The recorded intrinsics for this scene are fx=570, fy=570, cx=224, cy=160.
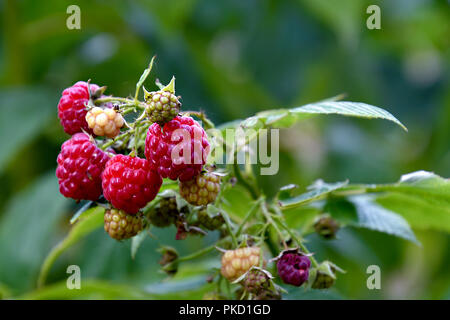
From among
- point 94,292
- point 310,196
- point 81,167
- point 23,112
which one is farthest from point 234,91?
point 81,167

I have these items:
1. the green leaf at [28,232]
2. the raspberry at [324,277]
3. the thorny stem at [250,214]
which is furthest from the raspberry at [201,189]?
the green leaf at [28,232]

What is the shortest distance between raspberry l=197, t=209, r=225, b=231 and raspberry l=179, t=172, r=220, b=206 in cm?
7

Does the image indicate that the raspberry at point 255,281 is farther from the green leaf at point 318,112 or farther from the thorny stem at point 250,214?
the green leaf at point 318,112

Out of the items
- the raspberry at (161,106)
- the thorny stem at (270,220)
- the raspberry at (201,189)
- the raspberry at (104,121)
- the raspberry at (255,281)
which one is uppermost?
the raspberry at (161,106)

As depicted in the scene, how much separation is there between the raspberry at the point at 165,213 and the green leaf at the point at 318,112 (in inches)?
7.1

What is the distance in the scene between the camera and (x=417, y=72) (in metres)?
3.59

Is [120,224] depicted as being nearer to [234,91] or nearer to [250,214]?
[250,214]

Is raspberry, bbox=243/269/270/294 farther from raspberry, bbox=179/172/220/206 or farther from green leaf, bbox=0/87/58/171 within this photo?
green leaf, bbox=0/87/58/171

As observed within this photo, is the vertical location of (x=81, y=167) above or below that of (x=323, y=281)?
above

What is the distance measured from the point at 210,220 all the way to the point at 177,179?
0.29 ft

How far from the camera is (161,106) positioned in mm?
809

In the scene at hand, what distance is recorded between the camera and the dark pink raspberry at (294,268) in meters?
0.91

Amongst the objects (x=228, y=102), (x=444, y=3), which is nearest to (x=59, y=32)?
(x=228, y=102)
